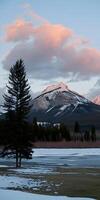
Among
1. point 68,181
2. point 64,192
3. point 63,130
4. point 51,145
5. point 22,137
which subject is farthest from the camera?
point 63,130

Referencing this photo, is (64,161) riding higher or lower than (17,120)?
lower

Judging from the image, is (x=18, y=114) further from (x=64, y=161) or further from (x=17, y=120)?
(x=64, y=161)

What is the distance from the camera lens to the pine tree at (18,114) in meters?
54.9

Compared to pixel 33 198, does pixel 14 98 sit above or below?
above

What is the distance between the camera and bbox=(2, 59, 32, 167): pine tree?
54875 mm

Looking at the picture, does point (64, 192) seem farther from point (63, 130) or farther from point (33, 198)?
point (63, 130)

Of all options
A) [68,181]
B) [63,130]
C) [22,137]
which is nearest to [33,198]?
[68,181]

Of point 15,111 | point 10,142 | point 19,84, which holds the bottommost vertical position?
point 10,142

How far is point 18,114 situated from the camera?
5578 centimetres

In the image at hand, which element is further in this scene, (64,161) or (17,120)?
(64,161)

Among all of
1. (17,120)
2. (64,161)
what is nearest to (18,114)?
(17,120)

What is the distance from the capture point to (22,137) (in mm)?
54938

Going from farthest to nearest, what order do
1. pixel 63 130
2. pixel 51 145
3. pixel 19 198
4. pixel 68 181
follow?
pixel 63 130 < pixel 51 145 < pixel 68 181 < pixel 19 198

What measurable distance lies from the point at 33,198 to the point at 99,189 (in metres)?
6.78
